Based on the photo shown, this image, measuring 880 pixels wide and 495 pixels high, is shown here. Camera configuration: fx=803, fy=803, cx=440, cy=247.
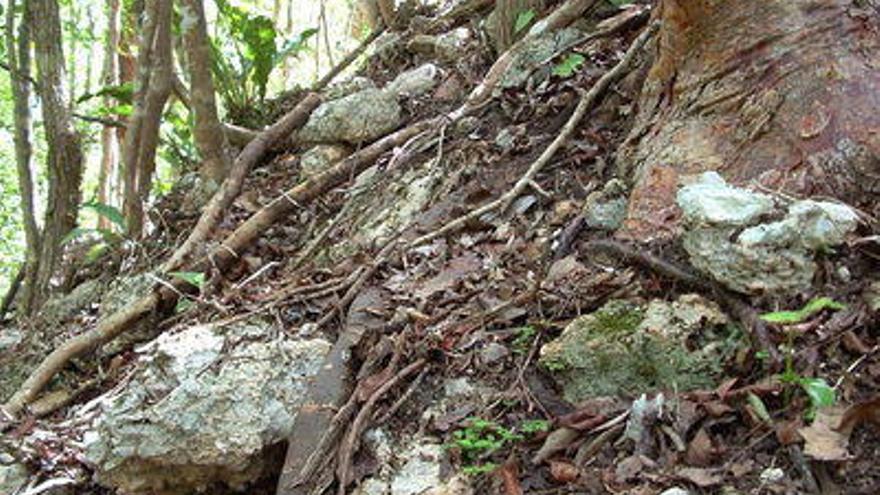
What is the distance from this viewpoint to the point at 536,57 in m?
4.27

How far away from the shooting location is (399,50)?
6285 millimetres

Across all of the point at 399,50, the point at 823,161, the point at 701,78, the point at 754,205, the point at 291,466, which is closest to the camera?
the point at 754,205

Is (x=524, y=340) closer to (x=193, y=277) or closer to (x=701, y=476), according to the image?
(x=701, y=476)

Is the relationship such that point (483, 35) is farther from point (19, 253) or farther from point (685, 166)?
point (19, 253)

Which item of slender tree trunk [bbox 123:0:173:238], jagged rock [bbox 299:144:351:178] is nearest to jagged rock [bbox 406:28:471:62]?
jagged rock [bbox 299:144:351:178]

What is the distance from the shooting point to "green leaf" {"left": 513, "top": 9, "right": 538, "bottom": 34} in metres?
4.57

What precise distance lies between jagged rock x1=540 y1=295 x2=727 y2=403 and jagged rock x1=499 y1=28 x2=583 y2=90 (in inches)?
77.4

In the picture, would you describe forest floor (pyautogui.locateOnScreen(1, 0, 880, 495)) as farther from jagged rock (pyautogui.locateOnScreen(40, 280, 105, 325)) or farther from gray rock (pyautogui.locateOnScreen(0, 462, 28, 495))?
jagged rock (pyautogui.locateOnScreen(40, 280, 105, 325))

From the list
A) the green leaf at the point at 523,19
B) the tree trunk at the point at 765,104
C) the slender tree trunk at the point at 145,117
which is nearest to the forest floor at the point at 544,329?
the tree trunk at the point at 765,104

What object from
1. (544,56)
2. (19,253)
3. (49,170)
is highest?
(49,170)

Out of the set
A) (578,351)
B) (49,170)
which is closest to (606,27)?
(578,351)

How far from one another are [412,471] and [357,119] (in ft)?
10.1

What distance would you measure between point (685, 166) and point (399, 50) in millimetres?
3796

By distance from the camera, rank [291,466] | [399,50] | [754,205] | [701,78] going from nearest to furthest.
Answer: [754,205] < [291,466] < [701,78] < [399,50]
